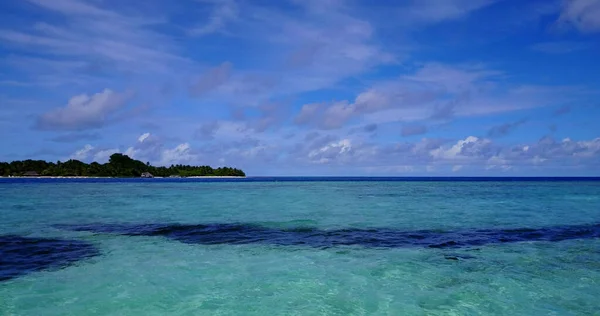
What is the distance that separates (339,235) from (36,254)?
12.6 meters

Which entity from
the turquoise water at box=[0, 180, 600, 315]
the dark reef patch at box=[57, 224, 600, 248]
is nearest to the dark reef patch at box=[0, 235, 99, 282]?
the turquoise water at box=[0, 180, 600, 315]

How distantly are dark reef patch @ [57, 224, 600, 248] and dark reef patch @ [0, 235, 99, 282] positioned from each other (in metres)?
3.37

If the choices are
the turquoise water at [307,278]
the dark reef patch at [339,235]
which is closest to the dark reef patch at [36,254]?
the turquoise water at [307,278]

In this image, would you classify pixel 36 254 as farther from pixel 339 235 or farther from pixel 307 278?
pixel 339 235

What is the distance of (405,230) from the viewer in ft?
70.9

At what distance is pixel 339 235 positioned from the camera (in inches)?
784

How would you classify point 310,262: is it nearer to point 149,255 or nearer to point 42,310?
point 149,255

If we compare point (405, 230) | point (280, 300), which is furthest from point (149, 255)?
point (405, 230)

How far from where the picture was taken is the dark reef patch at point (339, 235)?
17.9 meters

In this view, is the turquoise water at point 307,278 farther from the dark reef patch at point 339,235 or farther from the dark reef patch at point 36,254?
the dark reef patch at point 36,254

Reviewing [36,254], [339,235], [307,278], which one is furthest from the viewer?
[339,235]

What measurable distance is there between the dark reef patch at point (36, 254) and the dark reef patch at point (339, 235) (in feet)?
11.1

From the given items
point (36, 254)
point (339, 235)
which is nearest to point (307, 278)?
point (339, 235)

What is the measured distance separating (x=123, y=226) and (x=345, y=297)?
17.0 metres
